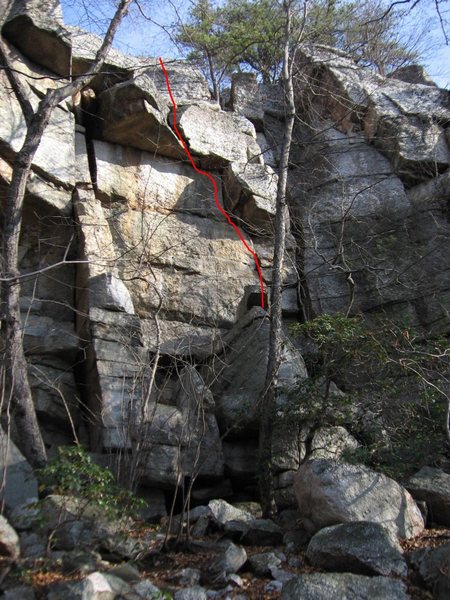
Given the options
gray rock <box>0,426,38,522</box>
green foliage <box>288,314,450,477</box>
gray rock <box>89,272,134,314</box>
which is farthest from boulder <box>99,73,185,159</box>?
gray rock <box>0,426,38,522</box>

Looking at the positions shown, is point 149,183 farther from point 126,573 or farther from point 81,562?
point 126,573

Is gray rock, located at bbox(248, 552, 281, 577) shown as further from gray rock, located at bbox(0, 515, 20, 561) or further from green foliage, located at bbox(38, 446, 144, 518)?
gray rock, located at bbox(0, 515, 20, 561)

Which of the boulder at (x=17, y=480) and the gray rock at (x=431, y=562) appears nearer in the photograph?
the gray rock at (x=431, y=562)

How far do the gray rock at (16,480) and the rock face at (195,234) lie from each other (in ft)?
4.02

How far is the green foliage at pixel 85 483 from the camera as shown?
4.77m

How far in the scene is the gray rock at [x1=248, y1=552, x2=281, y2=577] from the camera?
16.1 ft

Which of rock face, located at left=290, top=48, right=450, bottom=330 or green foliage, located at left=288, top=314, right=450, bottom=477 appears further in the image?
rock face, located at left=290, top=48, right=450, bottom=330

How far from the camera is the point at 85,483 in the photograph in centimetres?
498

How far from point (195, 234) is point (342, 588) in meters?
7.04

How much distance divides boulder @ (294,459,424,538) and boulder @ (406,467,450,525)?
368 mm

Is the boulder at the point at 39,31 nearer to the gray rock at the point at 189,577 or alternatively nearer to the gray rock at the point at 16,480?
the gray rock at the point at 16,480

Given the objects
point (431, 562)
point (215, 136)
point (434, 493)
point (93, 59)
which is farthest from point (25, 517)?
point (93, 59)

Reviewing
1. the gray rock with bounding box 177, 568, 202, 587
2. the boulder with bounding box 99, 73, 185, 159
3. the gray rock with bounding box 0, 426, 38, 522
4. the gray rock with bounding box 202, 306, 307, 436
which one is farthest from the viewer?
the boulder with bounding box 99, 73, 185, 159

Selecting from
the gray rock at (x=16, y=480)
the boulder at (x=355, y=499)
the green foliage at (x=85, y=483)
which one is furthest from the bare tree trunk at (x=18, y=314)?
the boulder at (x=355, y=499)
